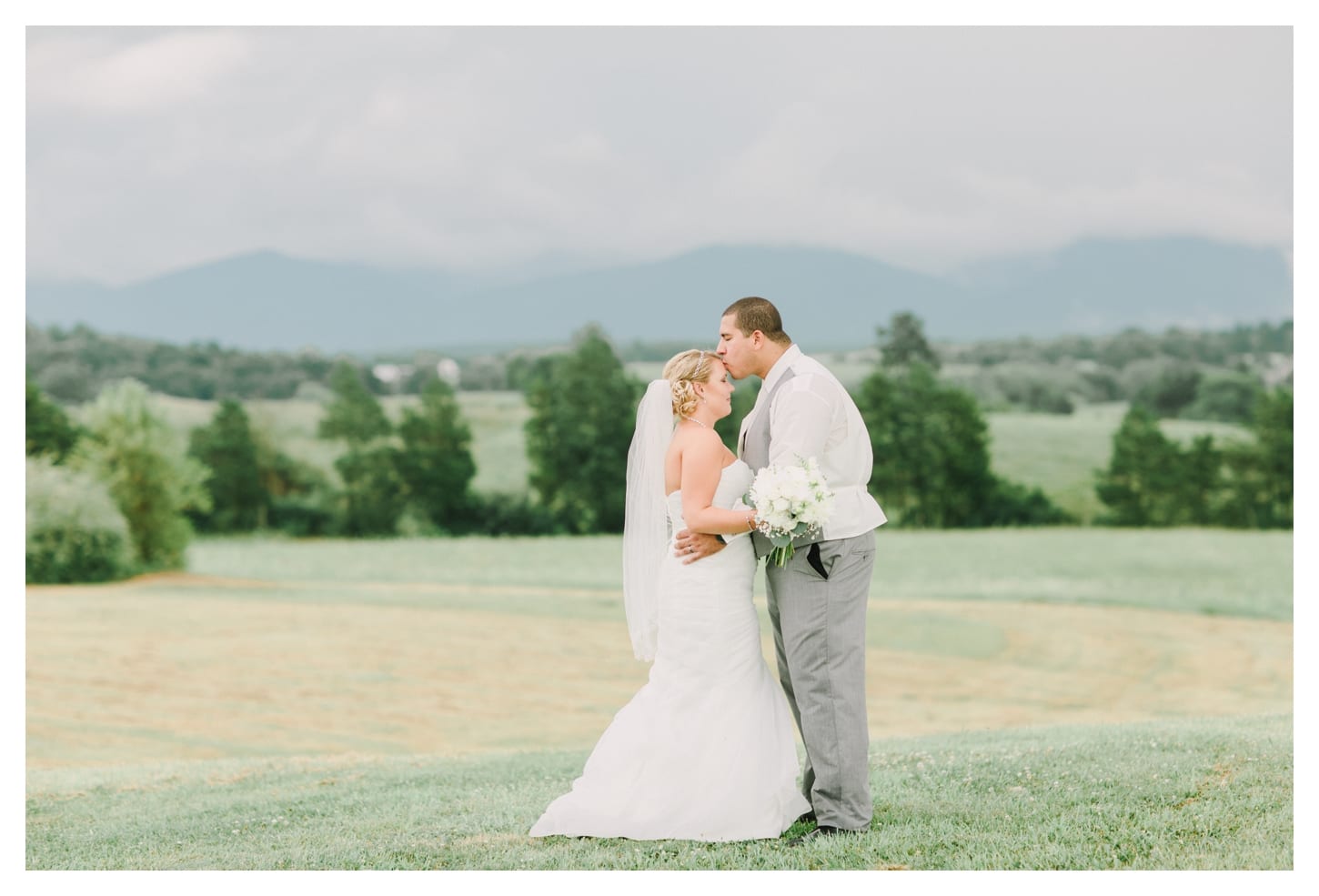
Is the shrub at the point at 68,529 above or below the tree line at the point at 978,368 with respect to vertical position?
below

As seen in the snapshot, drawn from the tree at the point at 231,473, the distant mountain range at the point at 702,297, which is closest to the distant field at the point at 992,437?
the tree at the point at 231,473

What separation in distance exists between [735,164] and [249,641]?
22.9 metres

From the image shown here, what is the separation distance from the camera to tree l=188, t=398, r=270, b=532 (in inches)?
1102

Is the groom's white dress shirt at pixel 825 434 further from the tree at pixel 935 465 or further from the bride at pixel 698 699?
the tree at pixel 935 465

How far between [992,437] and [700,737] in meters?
26.7

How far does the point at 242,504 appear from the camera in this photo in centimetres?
2823

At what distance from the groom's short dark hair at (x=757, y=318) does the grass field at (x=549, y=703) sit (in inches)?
83.0

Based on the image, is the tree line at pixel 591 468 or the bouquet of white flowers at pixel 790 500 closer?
the bouquet of white flowers at pixel 790 500

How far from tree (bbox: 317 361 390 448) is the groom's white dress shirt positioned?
987 inches

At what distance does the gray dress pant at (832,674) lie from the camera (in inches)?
199

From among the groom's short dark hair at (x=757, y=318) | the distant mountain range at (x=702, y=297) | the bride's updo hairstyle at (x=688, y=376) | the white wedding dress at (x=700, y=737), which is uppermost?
the distant mountain range at (x=702, y=297)

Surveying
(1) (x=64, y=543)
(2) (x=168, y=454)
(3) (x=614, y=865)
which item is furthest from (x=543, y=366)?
(3) (x=614, y=865)

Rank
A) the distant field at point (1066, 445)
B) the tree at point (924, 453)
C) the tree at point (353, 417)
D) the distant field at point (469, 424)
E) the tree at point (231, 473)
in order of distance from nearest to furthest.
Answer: the tree at point (231, 473)
the tree at point (924, 453)
the tree at point (353, 417)
the distant field at point (469, 424)
the distant field at point (1066, 445)

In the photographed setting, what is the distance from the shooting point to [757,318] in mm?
5152
